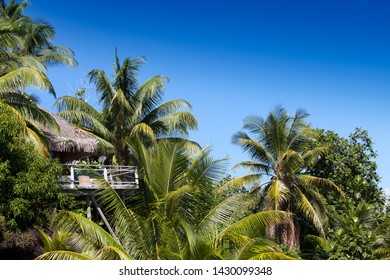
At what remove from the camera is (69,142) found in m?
18.5

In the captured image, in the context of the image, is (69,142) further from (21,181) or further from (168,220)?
(168,220)

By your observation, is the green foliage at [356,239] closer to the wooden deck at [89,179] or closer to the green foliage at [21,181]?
the wooden deck at [89,179]

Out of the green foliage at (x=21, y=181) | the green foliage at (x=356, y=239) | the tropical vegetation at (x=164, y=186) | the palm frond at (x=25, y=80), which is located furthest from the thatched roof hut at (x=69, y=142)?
the green foliage at (x=356, y=239)

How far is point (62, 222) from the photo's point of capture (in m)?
10.6

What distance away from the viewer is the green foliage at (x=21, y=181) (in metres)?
12.8

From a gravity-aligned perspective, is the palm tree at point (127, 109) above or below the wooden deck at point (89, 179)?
above

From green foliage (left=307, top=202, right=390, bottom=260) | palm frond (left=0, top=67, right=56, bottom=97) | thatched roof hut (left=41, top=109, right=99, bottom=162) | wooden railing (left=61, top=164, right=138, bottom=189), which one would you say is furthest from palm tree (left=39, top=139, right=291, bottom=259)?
green foliage (left=307, top=202, right=390, bottom=260)

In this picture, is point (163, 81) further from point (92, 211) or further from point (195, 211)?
point (195, 211)

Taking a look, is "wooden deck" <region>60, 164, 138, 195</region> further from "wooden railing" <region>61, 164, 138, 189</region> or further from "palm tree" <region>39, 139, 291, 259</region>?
"palm tree" <region>39, 139, 291, 259</region>

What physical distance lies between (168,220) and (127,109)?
38.5ft

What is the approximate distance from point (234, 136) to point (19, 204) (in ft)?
32.5

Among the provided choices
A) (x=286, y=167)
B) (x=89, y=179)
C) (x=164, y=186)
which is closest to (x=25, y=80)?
(x=89, y=179)

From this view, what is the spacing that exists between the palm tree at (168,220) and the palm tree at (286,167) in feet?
27.6
